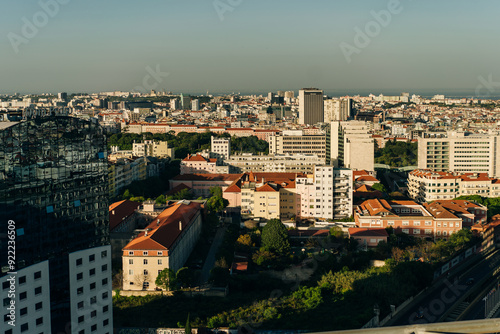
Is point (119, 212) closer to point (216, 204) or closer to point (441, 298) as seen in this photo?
point (216, 204)

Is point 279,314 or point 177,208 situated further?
point 177,208

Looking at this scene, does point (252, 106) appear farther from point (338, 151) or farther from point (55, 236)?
point (55, 236)

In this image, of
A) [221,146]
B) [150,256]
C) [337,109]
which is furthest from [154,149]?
[337,109]

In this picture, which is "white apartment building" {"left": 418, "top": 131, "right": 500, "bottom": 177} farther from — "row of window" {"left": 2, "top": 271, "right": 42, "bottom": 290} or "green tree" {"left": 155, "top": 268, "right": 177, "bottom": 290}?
"row of window" {"left": 2, "top": 271, "right": 42, "bottom": 290}

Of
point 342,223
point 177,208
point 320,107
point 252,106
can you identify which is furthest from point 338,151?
point 252,106

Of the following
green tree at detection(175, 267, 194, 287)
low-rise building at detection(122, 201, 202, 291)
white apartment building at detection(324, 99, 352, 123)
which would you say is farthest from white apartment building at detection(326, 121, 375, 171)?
white apartment building at detection(324, 99, 352, 123)

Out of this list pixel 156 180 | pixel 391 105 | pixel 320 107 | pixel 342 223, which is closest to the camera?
pixel 342 223
